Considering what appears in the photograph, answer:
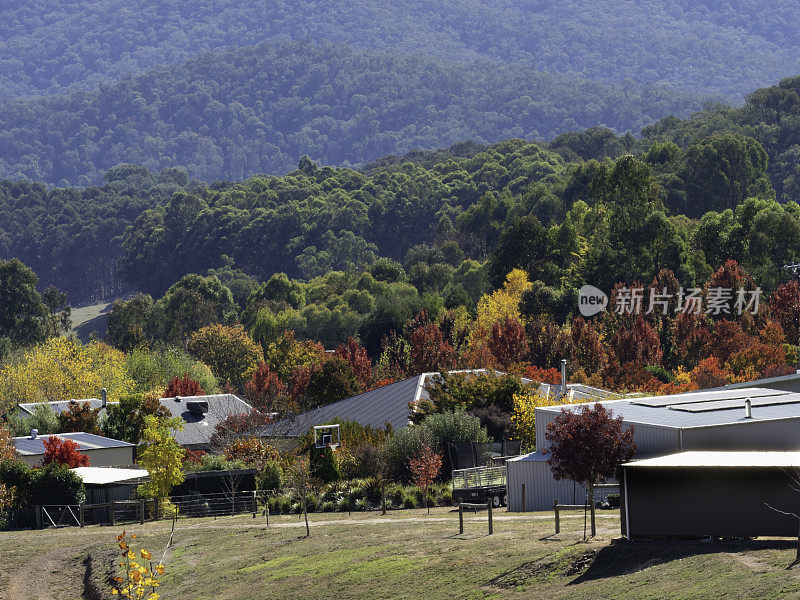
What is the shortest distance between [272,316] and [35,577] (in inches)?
4018

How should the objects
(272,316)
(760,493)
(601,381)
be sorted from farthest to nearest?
(272,316) → (601,381) → (760,493)

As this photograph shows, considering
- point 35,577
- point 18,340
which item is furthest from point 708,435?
point 18,340

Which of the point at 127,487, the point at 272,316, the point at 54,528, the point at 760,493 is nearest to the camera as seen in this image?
the point at 760,493

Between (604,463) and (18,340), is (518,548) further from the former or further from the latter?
(18,340)

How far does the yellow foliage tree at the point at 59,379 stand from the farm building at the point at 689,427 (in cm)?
5899

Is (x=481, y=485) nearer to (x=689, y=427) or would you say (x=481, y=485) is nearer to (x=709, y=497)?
(x=689, y=427)

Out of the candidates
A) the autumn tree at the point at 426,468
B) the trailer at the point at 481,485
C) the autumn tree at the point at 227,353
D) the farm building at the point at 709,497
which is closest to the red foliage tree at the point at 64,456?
the autumn tree at the point at 426,468

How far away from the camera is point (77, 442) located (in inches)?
2500

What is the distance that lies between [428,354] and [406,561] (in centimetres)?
6176

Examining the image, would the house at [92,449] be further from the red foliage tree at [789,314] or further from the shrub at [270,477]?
the red foliage tree at [789,314]

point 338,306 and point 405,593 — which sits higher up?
point 338,306

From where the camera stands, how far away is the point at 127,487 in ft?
179

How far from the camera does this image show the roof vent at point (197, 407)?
8225cm

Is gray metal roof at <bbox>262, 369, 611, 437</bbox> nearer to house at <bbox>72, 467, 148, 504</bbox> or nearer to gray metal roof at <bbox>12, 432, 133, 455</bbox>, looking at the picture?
gray metal roof at <bbox>12, 432, 133, 455</bbox>
